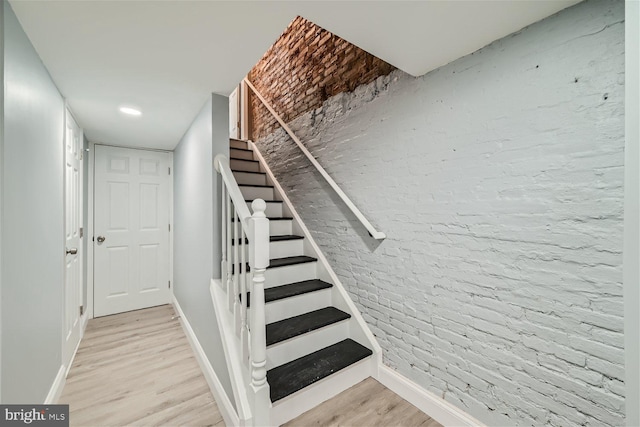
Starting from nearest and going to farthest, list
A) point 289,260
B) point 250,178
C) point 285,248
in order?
point 289,260, point 285,248, point 250,178

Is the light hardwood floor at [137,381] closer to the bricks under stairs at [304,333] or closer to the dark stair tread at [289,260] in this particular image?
the bricks under stairs at [304,333]

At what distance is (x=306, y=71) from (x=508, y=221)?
2193mm

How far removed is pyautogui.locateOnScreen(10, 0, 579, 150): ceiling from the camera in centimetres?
110

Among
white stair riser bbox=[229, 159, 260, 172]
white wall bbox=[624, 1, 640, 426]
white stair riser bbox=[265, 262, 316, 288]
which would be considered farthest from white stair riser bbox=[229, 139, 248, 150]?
white wall bbox=[624, 1, 640, 426]

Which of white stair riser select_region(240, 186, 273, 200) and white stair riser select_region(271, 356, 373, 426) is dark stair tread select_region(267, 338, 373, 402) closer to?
white stair riser select_region(271, 356, 373, 426)

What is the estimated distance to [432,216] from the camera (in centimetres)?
156

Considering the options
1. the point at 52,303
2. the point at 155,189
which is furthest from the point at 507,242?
the point at 155,189

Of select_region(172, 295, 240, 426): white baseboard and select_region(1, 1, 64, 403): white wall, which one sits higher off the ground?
select_region(1, 1, 64, 403): white wall

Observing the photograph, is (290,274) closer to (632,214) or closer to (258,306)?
(258,306)

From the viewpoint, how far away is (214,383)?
1.77 meters

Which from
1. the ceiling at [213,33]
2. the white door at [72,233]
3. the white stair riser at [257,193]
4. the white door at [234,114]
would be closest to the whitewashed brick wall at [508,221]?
the ceiling at [213,33]

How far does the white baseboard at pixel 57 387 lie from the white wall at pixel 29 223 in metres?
0.05

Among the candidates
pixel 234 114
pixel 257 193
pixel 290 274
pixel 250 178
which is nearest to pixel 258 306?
pixel 290 274

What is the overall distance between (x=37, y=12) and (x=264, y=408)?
6.78 ft
